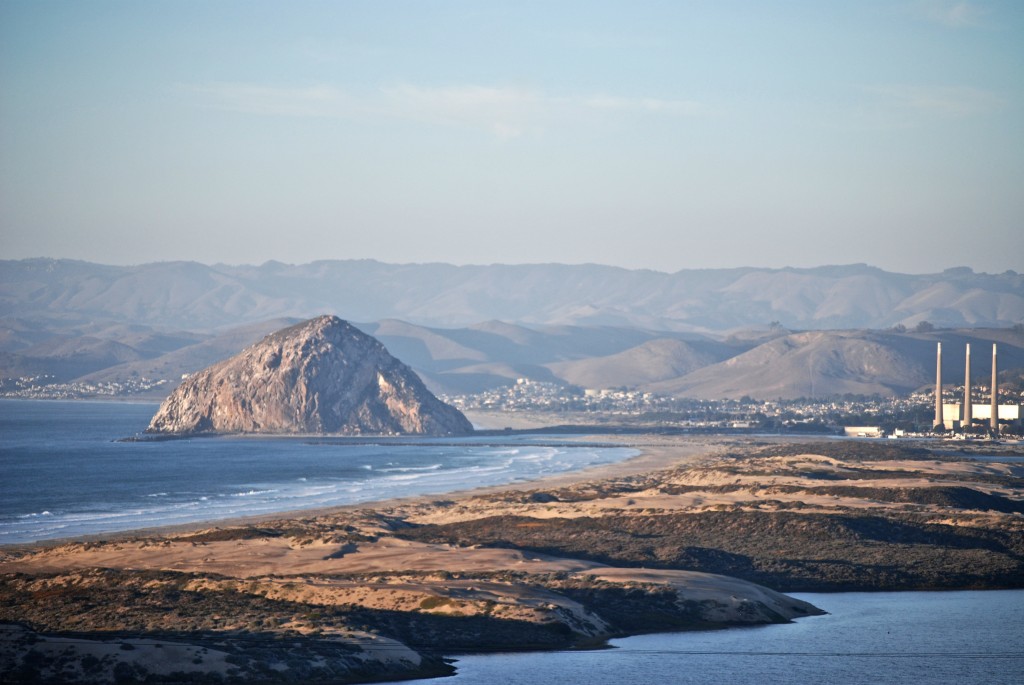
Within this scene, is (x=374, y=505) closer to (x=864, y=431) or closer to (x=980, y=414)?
(x=864, y=431)

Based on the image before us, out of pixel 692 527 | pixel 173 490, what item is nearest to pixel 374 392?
pixel 173 490

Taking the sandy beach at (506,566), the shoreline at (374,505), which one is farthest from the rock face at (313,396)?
the sandy beach at (506,566)

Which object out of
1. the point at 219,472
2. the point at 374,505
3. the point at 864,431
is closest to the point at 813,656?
the point at 374,505

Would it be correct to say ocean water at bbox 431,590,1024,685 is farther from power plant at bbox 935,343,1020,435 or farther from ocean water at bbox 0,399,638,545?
power plant at bbox 935,343,1020,435

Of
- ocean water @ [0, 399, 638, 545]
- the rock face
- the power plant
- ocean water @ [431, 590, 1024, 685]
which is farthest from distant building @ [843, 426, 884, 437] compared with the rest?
ocean water @ [431, 590, 1024, 685]

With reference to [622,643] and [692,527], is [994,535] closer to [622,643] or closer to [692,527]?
[692,527]

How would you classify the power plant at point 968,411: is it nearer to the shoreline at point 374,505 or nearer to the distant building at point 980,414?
the distant building at point 980,414

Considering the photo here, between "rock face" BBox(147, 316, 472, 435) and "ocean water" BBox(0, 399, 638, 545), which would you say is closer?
"ocean water" BBox(0, 399, 638, 545)
